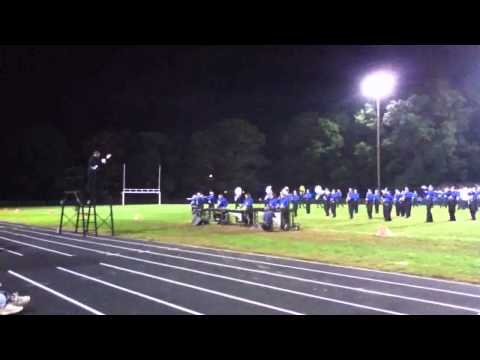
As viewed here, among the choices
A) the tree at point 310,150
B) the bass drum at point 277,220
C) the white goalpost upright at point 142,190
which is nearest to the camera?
the bass drum at point 277,220

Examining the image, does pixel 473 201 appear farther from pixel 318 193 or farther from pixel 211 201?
pixel 211 201

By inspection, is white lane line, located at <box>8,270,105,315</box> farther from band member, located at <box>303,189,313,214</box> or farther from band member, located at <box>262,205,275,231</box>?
band member, located at <box>303,189,313,214</box>

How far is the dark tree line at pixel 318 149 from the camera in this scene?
2311 centimetres

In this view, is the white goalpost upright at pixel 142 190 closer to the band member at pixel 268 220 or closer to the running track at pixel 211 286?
the band member at pixel 268 220

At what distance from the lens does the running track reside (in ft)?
19.6

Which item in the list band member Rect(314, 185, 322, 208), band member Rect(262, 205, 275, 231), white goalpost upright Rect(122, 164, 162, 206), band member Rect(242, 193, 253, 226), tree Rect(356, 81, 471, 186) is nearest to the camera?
band member Rect(262, 205, 275, 231)

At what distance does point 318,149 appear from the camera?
26.1 metres

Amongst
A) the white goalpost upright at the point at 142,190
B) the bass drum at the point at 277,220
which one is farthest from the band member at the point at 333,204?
the white goalpost upright at the point at 142,190

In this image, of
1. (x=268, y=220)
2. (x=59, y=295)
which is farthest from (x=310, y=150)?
(x=59, y=295)

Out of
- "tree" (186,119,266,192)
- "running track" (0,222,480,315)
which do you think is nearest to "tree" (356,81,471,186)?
"tree" (186,119,266,192)

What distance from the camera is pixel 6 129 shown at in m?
15.7

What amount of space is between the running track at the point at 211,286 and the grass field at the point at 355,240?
93cm

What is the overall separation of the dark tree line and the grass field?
10.0 ft

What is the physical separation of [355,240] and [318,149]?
43.8ft
